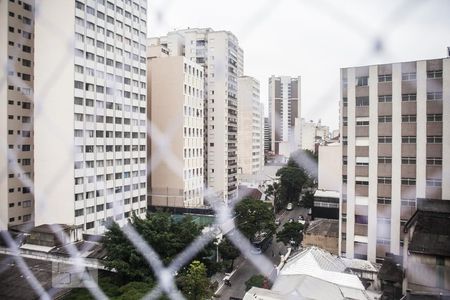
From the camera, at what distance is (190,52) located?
823cm

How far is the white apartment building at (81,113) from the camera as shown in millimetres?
4707

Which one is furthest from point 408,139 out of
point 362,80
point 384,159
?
point 362,80

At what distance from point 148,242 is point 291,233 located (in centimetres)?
297

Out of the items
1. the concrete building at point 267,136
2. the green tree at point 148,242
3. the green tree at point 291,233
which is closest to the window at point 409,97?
the green tree at point 291,233

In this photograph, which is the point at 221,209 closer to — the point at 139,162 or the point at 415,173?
the point at 139,162

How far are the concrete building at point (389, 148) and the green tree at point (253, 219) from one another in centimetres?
118

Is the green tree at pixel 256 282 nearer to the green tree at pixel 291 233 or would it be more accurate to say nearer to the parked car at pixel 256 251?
the green tree at pixel 291 233

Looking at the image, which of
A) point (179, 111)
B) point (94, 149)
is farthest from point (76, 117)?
point (179, 111)

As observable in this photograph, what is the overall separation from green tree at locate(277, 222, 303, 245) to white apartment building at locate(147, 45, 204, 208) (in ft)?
6.71

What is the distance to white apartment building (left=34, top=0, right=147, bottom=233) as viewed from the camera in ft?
15.4

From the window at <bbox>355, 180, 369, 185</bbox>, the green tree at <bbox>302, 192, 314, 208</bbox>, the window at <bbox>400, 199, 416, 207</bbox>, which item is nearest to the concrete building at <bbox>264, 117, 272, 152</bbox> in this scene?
the green tree at <bbox>302, 192, 314, 208</bbox>

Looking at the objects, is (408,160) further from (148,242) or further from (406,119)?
(148,242)

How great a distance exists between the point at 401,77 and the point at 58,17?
4.44 m

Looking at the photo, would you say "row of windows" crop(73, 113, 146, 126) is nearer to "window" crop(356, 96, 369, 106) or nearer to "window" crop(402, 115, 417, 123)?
Result: "window" crop(356, 96, 369, 106)
